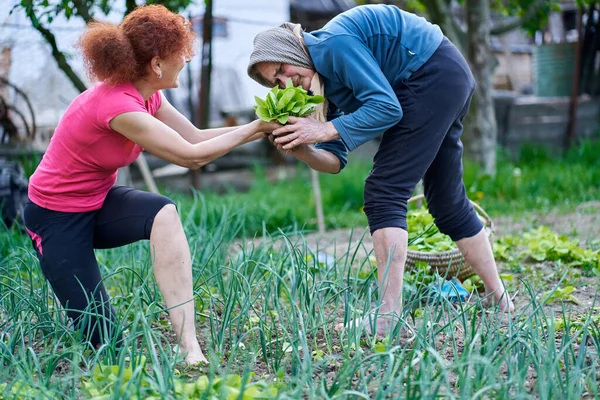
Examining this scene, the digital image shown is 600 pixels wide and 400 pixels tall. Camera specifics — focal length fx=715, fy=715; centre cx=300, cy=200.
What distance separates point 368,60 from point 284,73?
322 millimetres

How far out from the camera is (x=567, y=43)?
29.9ft

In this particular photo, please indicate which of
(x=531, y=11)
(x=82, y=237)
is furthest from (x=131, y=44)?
→ (x=531, y=11)

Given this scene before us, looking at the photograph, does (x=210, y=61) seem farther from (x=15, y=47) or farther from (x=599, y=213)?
(x=599, y=213)

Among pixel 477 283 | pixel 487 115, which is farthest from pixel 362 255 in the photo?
pixel 487 115

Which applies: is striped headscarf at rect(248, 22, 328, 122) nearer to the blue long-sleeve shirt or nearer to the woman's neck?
the blue long-sleeve shirt

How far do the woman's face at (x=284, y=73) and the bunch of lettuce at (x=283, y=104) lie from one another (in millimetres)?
63

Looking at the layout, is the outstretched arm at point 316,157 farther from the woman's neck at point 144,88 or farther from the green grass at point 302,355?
the woman's neck at point 144,88

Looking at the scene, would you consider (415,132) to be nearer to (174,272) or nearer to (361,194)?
(174,272)

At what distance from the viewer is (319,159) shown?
285 cm

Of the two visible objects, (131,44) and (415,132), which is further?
(415,132)

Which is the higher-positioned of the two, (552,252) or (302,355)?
(302,355)

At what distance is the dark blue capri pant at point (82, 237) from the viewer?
8.25 ft

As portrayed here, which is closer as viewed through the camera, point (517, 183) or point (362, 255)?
point (362, 255)

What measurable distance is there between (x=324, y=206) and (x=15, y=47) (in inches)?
120
